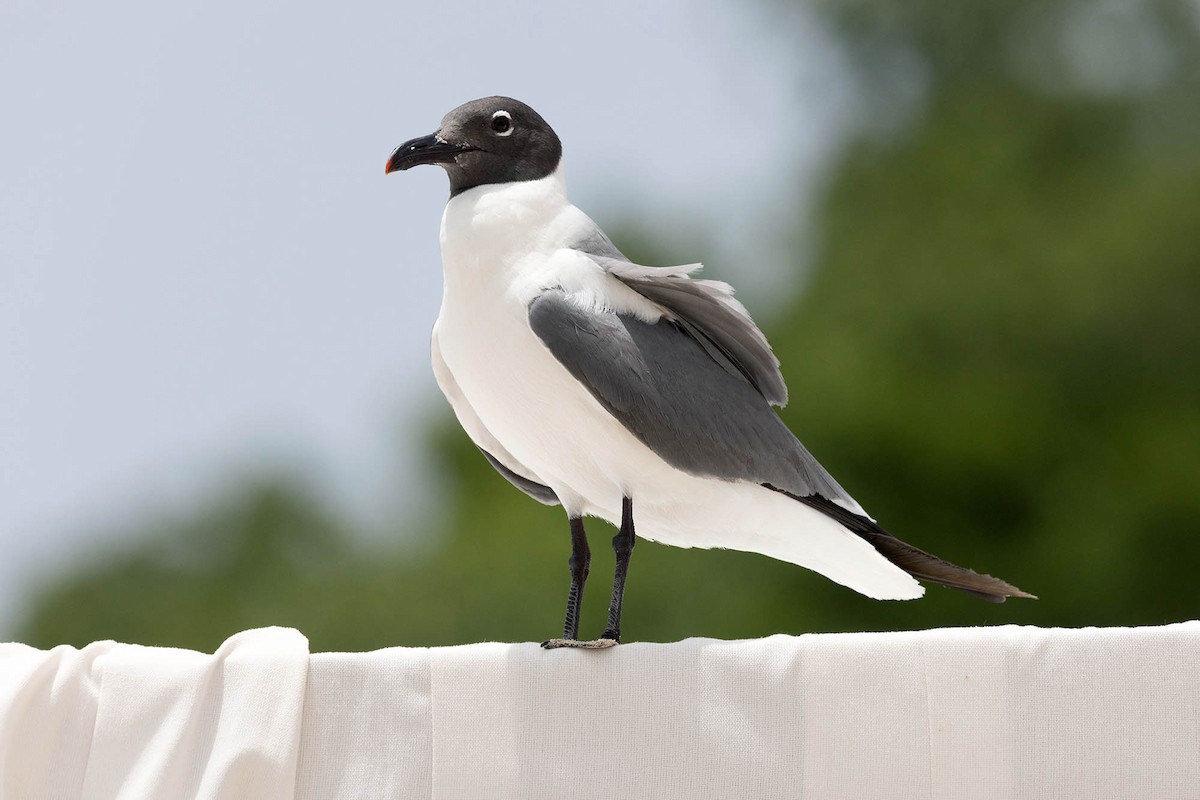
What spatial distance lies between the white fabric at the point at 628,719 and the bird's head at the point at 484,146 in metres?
0.51

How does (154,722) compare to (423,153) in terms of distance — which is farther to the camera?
(423,153)

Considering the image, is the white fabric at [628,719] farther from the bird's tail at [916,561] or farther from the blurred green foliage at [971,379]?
the blurred green foliage at [971,379]

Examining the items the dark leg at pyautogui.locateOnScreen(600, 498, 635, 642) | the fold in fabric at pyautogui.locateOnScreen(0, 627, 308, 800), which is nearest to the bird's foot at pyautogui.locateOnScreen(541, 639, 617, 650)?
the dark leg at pyautogui.locateOnScreen(600, 498, 635, 642)

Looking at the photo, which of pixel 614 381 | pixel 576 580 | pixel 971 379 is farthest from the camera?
pixel 971 379

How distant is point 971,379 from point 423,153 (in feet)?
13.6

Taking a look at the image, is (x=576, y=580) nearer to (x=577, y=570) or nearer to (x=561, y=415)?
(x=577, y=570)

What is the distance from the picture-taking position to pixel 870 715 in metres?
1.07

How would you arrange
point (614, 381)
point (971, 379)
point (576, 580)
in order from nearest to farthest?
point (614, 381), point (576, 580), point (971, 379)

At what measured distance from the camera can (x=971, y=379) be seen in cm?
514

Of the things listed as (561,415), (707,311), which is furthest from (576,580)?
(707,311)

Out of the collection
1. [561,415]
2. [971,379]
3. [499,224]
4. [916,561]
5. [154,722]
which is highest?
[499,224]

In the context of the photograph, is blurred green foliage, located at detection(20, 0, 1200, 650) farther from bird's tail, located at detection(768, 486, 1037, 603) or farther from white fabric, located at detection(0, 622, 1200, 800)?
white fabric, located at detection(0, 622, 1200, 800)

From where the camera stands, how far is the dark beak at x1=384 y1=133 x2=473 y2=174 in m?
1.35

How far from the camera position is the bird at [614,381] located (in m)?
1.26
